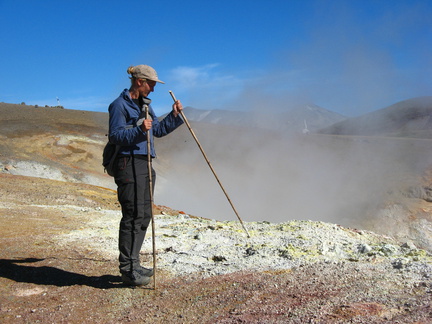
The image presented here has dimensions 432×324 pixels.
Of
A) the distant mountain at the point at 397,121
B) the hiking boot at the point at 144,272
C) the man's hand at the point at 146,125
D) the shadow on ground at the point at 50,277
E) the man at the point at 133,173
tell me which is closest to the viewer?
the man's hand at the point at 146,125

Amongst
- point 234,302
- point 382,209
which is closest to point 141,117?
point 234,302

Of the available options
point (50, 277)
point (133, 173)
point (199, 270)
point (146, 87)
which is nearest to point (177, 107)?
point (146, 87)

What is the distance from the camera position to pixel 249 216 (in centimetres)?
1758

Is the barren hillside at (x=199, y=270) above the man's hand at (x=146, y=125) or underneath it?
underneath

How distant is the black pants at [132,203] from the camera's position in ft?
12.1

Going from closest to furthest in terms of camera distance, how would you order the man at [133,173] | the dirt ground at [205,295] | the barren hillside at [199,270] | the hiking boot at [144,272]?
the dirt ground at [205,295] < the barren hillside at [199,270] < the man at [133,173] < the hiking boot at [144,272]

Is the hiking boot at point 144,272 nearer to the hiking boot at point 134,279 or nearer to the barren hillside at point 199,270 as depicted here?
the hiking boot at point 134,279

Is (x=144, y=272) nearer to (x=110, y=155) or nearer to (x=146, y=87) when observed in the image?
(x=110, y=155)

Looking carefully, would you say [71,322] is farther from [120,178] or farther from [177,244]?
[177,244]

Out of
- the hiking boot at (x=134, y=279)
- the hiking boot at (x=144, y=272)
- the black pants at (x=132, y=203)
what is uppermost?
the black pants at (x=132, y=203)

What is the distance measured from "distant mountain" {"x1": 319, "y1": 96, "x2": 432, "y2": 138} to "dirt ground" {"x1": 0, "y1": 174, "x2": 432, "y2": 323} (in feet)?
138

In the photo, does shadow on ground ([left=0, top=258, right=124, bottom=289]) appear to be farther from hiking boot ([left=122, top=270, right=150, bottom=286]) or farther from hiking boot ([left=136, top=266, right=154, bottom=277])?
hiking boot ([left=136, top=266, right=154, bottom=277])

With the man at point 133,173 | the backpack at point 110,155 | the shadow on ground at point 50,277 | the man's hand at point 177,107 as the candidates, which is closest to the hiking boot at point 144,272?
the man at point 133,173

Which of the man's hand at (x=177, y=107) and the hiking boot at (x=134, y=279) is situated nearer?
the hiking boot at (x=134, y=279)
